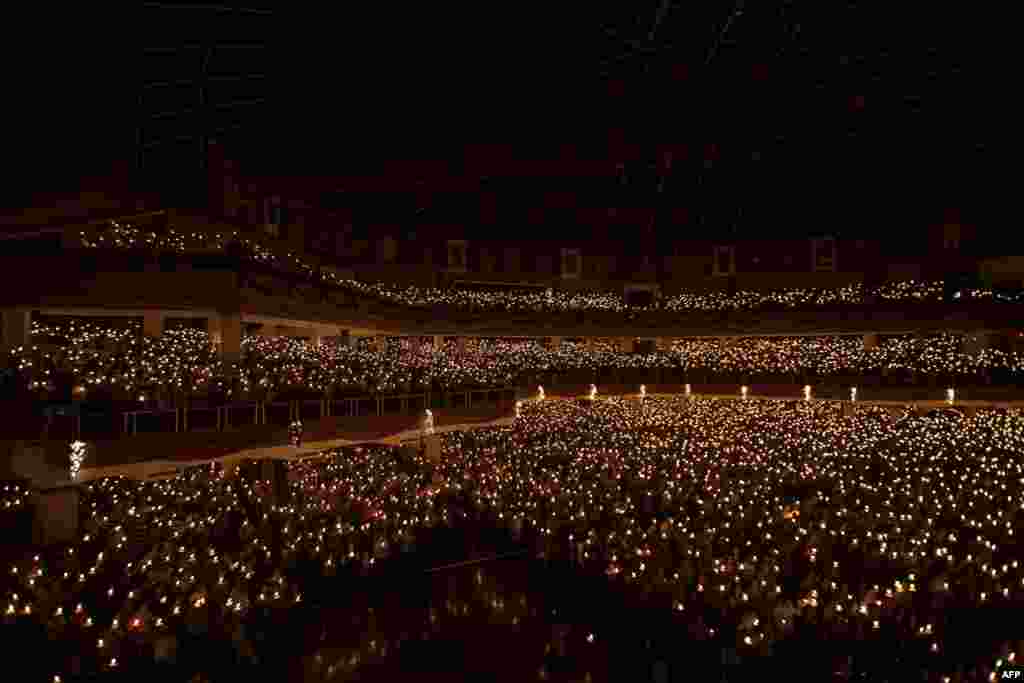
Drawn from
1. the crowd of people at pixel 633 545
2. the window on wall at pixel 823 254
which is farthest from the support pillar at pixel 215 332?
the window on wall at pixel 823 254

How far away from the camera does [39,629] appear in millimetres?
10086

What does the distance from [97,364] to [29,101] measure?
845 cm

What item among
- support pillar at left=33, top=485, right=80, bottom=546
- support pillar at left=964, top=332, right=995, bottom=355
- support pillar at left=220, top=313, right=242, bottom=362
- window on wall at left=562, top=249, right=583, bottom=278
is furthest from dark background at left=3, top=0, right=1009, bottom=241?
window on wall at left=562, top=249, right=583, bottom=278

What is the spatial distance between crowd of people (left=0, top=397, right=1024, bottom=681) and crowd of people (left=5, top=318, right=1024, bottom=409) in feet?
9.45

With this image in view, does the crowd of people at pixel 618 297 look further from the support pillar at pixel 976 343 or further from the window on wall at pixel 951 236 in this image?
the window on wall at pixel 951 236

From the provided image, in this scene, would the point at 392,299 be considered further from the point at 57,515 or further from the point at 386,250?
the point at 57,515

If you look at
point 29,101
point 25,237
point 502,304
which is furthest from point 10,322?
point 502,304

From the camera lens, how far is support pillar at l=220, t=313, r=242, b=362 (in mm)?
20422

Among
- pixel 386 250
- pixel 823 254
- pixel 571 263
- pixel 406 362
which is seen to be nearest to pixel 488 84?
pixel 406 362

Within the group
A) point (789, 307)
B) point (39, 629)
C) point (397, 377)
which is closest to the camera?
point (39, 629)

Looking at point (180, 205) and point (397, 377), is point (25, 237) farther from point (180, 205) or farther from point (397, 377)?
point (397, 377)

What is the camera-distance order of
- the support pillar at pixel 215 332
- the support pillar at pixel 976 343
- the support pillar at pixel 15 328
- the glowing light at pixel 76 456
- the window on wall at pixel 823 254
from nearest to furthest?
the glowing light at pixel 76 456 → the support pillar at pixel 15 328 → the support pillar at pixel 215 332 → the support pillar at pixel 976 343 → the window on wall at pixel 823 254

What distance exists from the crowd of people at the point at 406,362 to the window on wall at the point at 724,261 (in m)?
4.53

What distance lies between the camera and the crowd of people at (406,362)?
49.9 ft
